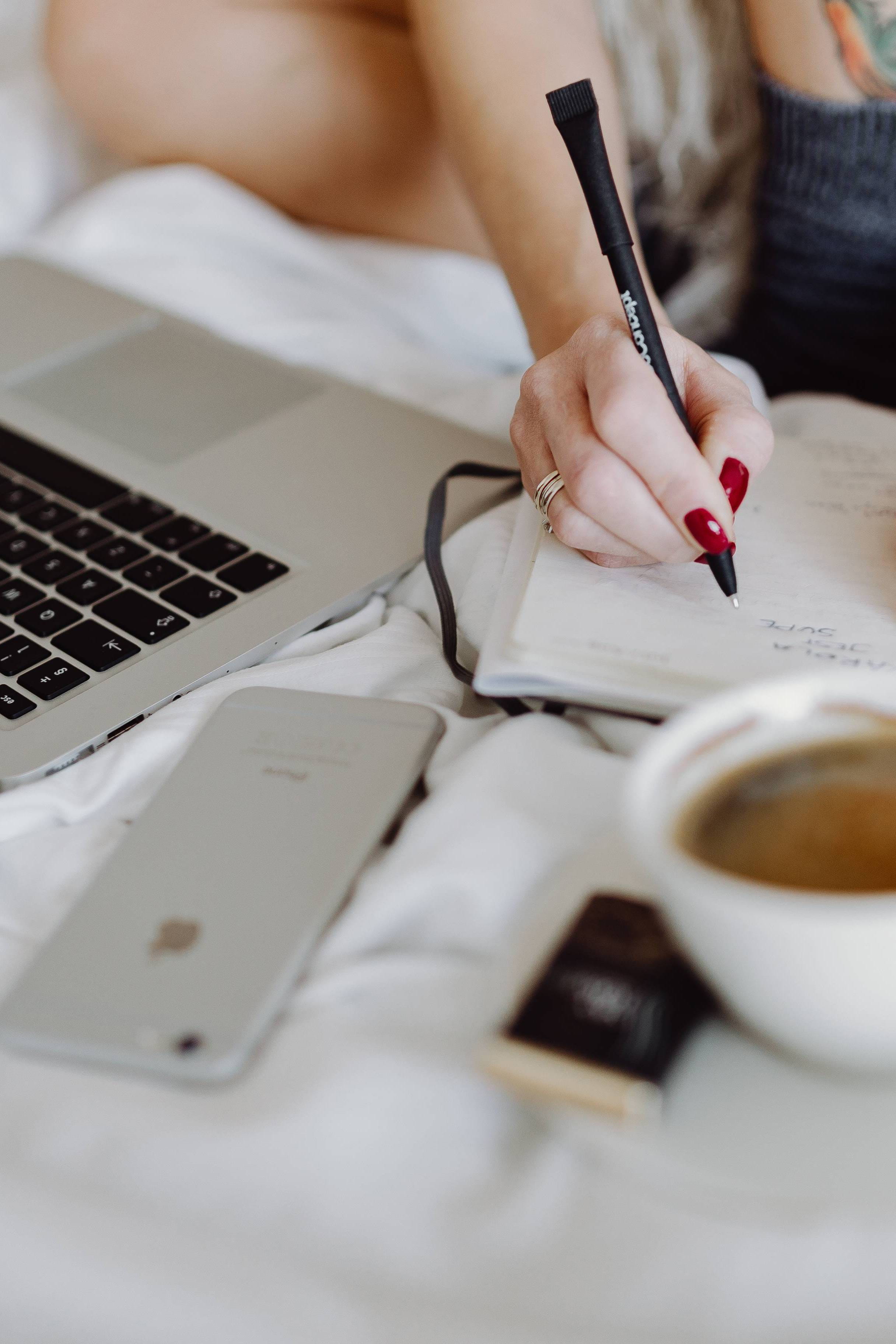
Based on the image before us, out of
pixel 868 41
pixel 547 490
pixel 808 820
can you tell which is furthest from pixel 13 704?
pixel 868 41

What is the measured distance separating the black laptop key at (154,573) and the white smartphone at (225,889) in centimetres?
12

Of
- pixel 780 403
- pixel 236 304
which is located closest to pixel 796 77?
pixel 780 403

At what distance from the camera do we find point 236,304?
85 centimetres

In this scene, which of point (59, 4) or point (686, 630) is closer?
point (686, 630)

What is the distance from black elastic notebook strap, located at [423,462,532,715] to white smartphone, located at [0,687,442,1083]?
0.05 meters

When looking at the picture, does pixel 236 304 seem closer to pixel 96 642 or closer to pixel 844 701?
pixel 96 642

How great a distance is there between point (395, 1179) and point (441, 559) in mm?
333

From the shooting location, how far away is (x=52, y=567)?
23.0 inches

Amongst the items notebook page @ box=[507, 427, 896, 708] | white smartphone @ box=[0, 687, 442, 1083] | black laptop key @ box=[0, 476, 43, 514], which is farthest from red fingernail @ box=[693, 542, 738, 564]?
black laptop key @ box=[0, 476, 43, 514]

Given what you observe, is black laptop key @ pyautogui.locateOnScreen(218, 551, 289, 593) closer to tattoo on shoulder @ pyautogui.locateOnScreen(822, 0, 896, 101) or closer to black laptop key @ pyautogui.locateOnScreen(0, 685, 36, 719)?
black laptop key @ pyautogui.locateOnScreen(0, 685, 36, 719)

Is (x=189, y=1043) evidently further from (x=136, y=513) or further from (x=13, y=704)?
(x=136, y=513)

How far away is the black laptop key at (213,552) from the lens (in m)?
0.58

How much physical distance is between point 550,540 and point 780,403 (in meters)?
0.30

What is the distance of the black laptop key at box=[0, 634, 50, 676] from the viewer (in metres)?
0.52
